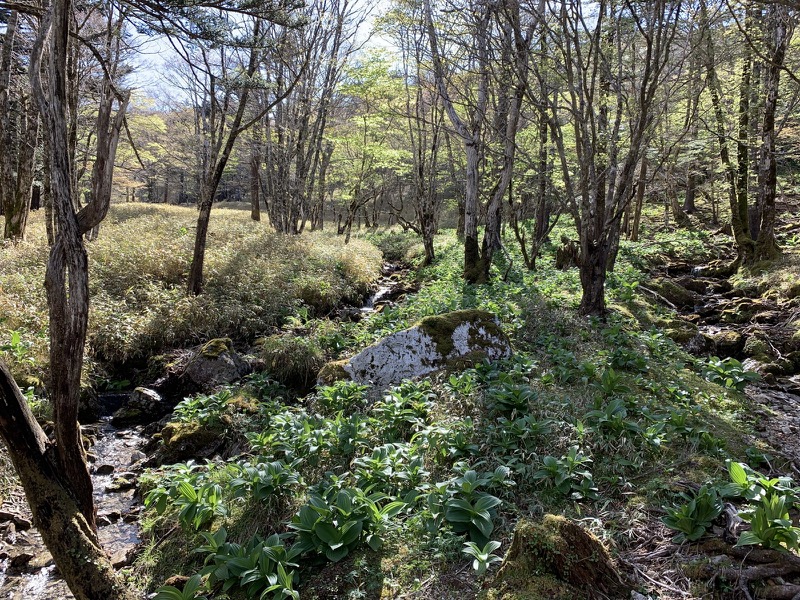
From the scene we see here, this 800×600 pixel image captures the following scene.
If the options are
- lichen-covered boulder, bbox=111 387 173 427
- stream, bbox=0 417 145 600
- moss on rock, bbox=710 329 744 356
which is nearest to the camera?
stream, bbox=0 417 145 600

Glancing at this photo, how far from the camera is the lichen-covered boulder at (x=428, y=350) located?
224 inches

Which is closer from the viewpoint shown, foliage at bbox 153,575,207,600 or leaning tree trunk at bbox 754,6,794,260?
foliage at bbox 153,575,207,600

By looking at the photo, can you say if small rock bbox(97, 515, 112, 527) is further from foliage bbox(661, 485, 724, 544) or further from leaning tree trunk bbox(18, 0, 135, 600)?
foliage bbox(661, 485, 724, 544)

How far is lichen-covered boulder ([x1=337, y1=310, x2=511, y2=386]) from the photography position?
570 cm

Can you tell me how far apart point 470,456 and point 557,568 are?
1369 mm

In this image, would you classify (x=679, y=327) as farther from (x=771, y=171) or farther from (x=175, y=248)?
(x=175, y=248)

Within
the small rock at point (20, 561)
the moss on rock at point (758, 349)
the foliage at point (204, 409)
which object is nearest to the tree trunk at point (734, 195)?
the moss on rock at point (758, 349)

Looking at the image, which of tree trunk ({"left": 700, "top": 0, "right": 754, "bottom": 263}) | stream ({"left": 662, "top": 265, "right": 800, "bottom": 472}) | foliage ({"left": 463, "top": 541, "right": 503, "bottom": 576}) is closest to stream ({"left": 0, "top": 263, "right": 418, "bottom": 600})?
foliage ({"left": 463, "top": 541, "right": 503, "bottom": 576})

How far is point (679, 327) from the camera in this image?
26.8 feet

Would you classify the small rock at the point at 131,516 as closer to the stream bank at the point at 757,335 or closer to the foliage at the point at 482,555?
the foliage at the point at 482,555

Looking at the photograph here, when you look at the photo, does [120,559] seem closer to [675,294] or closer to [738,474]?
[738,474]

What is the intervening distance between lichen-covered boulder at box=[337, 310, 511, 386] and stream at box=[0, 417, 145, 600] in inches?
105

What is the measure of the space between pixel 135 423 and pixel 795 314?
10986 millimetres

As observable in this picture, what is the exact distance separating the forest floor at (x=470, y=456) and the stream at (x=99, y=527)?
222 mm
